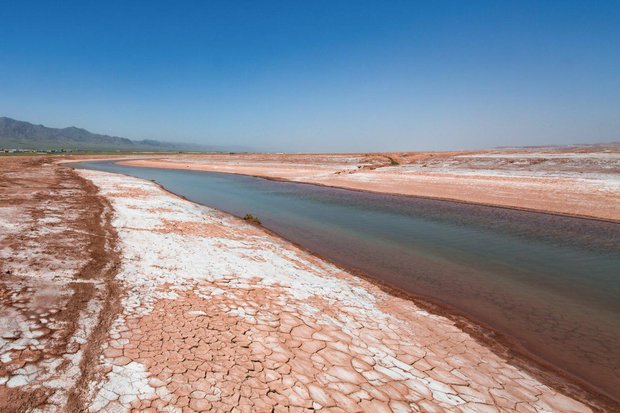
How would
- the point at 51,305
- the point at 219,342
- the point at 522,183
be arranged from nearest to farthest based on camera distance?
the point at 219,342
the point at 51,305
the point at 522,183

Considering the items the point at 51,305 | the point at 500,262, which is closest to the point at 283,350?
the point at 51,305

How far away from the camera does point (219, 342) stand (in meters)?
5.57

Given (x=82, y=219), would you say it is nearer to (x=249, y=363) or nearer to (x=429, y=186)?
(x=249, y=363)

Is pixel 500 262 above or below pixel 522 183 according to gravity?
below

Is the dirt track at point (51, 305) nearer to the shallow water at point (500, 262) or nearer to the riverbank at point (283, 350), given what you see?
the riverbank at point (283, 350)

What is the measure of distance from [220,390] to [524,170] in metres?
39.9

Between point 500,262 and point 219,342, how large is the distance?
37.5ft

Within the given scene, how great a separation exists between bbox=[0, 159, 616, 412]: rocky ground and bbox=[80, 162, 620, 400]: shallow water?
1.59 meters

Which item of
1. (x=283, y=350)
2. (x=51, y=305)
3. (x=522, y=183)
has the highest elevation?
(x=522, y=183)

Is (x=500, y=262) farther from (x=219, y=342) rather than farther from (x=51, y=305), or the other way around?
(x=51, y=305)

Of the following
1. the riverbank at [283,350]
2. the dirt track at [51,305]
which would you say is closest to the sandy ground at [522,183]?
the riverbank at [283,350]

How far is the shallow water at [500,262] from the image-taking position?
741 cm

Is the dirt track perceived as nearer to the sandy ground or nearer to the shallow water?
the shallow water

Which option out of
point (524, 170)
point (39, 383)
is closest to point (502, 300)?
point (39, 383)
